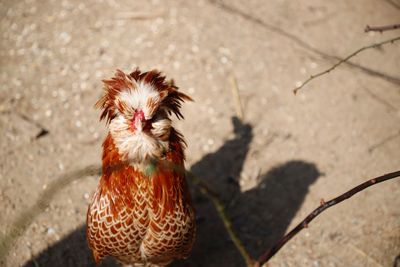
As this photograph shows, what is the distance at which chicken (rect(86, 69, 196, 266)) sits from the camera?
2242 mm

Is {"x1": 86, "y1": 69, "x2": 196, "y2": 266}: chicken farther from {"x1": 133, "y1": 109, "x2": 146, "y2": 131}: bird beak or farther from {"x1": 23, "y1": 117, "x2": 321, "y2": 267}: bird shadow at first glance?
{"x1": 23, "y1": 117, "x2": 321, "y2": 267}: bird shadow

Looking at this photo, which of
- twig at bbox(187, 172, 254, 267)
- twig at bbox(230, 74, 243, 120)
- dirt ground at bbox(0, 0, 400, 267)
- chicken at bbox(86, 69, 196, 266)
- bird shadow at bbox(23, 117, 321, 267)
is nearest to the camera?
twig at bbox(187, 172, 254, 267)

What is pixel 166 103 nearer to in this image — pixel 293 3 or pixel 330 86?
pixel 330 86

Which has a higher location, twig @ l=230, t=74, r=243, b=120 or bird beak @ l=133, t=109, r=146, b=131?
bird beak @ l=133, t=109, r=146, b=131

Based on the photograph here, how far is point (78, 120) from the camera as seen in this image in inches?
156

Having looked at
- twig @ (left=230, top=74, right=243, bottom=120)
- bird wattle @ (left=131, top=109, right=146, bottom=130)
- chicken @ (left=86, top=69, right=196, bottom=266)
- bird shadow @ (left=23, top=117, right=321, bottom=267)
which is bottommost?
bird shadow @ (left=23, top=117, right=321, bottom=267)

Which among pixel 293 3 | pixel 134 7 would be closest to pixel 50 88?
pixel 134 7

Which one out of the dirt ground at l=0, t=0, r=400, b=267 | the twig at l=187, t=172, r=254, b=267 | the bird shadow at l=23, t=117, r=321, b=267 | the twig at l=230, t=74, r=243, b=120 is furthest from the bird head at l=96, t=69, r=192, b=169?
the twig at l=230, t=74, r=243, b=120

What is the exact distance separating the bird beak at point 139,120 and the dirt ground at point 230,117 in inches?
30.9

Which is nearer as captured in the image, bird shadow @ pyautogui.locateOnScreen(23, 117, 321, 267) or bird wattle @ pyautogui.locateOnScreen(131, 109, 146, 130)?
bird wattle @ pyautogui.locateOnScreen(131, 109, 146, 130)

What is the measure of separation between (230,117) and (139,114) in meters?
2.01

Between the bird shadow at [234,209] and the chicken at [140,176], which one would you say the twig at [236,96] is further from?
the chicken at [140,176]

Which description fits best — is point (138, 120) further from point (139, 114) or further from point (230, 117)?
point (230, 117)

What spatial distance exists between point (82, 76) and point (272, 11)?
2.37 metres
